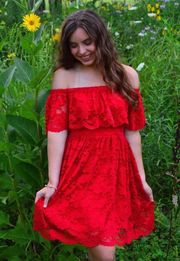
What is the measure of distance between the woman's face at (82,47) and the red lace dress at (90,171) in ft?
0.40

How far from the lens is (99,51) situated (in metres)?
2.41

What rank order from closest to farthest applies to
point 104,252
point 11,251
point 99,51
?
point 104,252
point 99,51
point 11,251

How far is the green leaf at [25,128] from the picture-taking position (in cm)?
249

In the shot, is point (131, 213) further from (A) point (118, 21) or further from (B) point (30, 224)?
(A) point (118, 21)

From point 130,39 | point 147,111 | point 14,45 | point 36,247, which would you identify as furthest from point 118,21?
point 36,247

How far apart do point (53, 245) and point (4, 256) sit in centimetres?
23

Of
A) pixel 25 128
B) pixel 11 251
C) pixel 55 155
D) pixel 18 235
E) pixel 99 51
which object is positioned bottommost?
pixel 11 251

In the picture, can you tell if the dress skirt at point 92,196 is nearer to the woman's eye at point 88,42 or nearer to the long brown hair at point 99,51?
the long brown hair at point 99,51

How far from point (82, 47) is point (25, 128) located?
1.42ft

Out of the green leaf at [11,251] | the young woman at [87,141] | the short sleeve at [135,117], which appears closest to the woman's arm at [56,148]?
the young woman at [87,141]

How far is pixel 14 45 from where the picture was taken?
177 inches

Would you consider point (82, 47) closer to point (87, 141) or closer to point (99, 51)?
point (99, 51)

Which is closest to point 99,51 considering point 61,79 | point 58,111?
point 61,79
